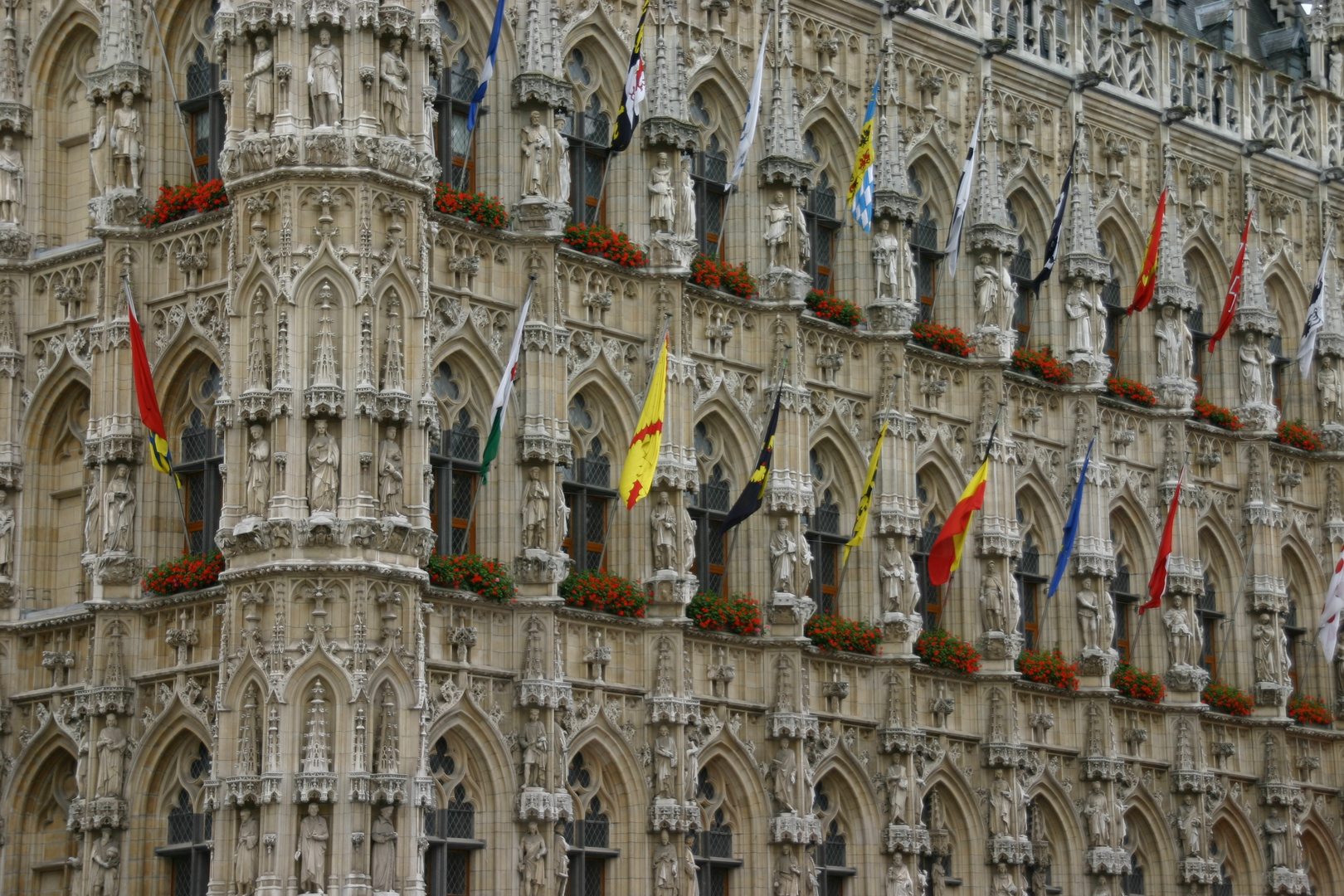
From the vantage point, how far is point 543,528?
3122 centimetres

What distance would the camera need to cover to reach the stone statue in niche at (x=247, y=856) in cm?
2783

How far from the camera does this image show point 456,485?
1232 inches

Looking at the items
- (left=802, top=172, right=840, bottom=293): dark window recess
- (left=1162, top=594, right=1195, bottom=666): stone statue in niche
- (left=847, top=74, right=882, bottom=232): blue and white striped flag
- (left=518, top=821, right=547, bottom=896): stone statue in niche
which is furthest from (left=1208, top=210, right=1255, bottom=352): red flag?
(left=518, top=821, right=547, bottom=896): stone statue in niche

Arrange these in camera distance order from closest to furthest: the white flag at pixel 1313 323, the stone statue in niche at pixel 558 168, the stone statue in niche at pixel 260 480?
the stone statue in niche at pixel 260 480 < the stone statue in niche at pixel 558 168 < the white flag at pixel 1313 323

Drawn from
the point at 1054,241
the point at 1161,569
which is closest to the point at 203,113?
the point at 1054,241

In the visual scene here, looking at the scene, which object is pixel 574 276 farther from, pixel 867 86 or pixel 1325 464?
pixel 1325 464

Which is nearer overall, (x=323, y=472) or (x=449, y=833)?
(x=323, y=472)

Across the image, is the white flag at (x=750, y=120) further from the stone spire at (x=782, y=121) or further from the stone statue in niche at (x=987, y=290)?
the stone statue in niche at (x=987, y=290)

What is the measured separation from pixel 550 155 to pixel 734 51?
4558mm

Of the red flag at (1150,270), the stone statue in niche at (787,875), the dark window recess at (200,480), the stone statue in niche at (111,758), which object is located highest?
the red flag at (1150,270)

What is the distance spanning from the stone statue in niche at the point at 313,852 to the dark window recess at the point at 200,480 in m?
4.18

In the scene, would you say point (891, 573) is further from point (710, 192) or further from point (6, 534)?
point (6, 534)

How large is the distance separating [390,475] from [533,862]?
491 centimetres

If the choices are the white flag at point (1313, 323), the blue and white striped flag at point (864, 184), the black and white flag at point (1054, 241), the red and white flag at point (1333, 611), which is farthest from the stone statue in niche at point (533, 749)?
the white flag at point (1313, 323)
